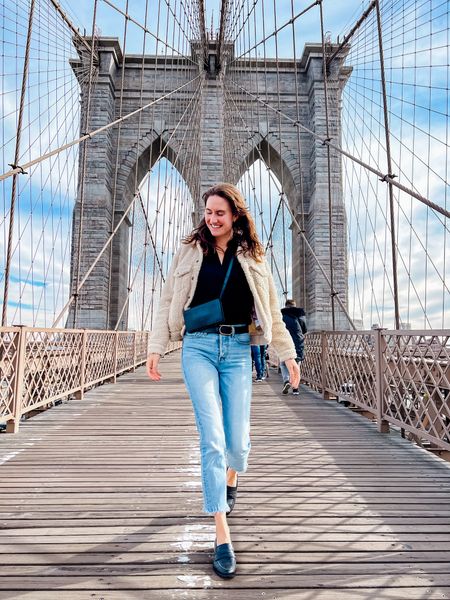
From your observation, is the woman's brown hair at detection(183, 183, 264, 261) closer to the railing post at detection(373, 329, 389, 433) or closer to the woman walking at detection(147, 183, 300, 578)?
the woman walking at detection(147, 183, 300, 578)

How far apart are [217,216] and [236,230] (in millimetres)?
90

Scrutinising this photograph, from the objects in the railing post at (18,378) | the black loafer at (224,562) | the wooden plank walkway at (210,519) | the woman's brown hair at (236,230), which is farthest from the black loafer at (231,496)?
the railing post at (18,378)

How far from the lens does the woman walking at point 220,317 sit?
1305 mm

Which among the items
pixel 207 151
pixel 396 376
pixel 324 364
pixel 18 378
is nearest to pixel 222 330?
pixel 396 376

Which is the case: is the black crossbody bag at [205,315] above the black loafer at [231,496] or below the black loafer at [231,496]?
above

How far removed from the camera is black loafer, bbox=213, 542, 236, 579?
1.17 m

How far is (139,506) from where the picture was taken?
1674 millimetres

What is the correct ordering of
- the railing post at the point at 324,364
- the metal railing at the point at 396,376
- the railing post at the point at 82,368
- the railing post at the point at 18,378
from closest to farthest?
the metal railing at the point at 396,376 < the railing post at the point at 18,378 < the railing post at the point at 82,368 < the railing post at the point at 324,364

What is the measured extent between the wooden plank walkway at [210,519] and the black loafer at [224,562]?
0.07 feet

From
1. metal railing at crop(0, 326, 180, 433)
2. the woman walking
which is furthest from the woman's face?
metal railing at crop(0, 326, 180, 433)

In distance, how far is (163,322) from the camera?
142 cm

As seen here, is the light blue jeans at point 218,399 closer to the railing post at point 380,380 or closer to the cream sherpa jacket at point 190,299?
the cream sherpa jacket at point 190,299

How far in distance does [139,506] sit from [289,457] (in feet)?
3.29

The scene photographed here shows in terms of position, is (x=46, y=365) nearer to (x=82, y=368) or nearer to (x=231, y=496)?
(x=82, y=368)
